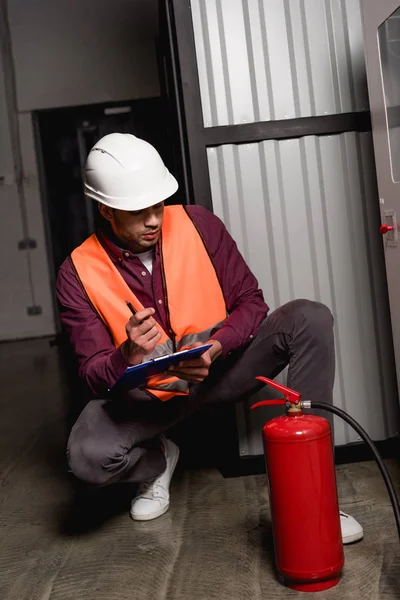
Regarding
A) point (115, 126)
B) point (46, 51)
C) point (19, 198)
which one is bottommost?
point (19, 198)

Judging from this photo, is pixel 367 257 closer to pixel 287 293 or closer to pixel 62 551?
pixel 287 293

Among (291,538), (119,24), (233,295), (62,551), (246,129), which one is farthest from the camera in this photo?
(119,24)

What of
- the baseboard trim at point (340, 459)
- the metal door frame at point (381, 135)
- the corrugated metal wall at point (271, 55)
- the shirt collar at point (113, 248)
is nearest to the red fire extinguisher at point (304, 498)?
the metal door frame at point (381, 135)

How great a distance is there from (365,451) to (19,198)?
6699 millimetres

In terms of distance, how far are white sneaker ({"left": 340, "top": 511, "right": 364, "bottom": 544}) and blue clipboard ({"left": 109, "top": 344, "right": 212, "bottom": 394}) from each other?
613 millimetres

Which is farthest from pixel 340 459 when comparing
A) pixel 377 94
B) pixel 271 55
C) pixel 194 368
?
pixel 271 55

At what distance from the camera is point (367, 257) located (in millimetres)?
2664

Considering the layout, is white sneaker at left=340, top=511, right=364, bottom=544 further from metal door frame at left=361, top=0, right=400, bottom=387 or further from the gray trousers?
metal door frame at left=361, top=0, right=400, bottom=387

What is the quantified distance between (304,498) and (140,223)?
959 mm

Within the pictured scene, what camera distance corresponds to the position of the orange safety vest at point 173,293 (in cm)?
220

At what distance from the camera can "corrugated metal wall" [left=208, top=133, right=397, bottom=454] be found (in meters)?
2.62

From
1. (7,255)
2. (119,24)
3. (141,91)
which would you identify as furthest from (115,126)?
(7,255)

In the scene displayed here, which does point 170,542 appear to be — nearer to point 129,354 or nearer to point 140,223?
point 129,354

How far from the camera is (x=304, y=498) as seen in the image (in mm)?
1656
